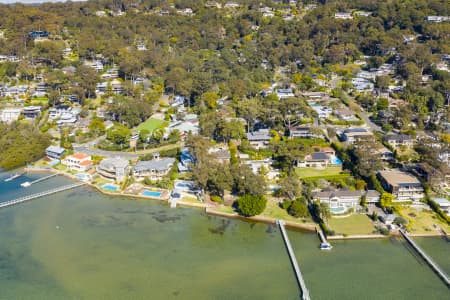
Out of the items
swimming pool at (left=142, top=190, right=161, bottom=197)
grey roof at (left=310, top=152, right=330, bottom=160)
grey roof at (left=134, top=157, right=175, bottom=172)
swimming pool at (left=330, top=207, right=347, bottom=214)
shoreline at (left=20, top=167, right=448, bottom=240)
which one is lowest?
shoreline at (left=20, top=167, right=448, bottom=240)

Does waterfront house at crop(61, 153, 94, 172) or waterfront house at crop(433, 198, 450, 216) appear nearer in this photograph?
waterfront house at crop(433, 198, 450, 216)

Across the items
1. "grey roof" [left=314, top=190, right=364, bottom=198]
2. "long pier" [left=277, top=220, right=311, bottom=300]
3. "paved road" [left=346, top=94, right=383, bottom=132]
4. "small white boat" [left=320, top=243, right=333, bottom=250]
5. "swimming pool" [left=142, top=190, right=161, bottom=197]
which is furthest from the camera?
"paved road" [left=346, top=94, right=383, bottom=132]

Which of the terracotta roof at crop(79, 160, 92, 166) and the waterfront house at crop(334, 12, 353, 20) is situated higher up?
the waterfront house at crop(334, 12, 353, 20)

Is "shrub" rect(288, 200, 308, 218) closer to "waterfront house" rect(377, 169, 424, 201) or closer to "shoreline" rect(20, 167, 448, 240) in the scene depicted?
"shoreline" rect(20, 167, 448, 240)

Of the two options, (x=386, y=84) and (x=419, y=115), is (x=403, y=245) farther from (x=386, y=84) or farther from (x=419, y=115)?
(x=386, y=84)

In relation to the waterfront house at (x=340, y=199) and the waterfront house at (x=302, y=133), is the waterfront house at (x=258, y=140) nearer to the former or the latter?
the waterfront house at (x=302, y=133)

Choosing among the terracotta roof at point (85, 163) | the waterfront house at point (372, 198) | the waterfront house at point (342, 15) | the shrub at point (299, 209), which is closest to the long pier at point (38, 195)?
the terracotta roof at point (85, 163)

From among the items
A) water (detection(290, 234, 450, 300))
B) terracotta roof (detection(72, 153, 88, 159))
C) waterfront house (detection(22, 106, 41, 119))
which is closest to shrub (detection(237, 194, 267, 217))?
water (detection(290, 234, 450, 300))
